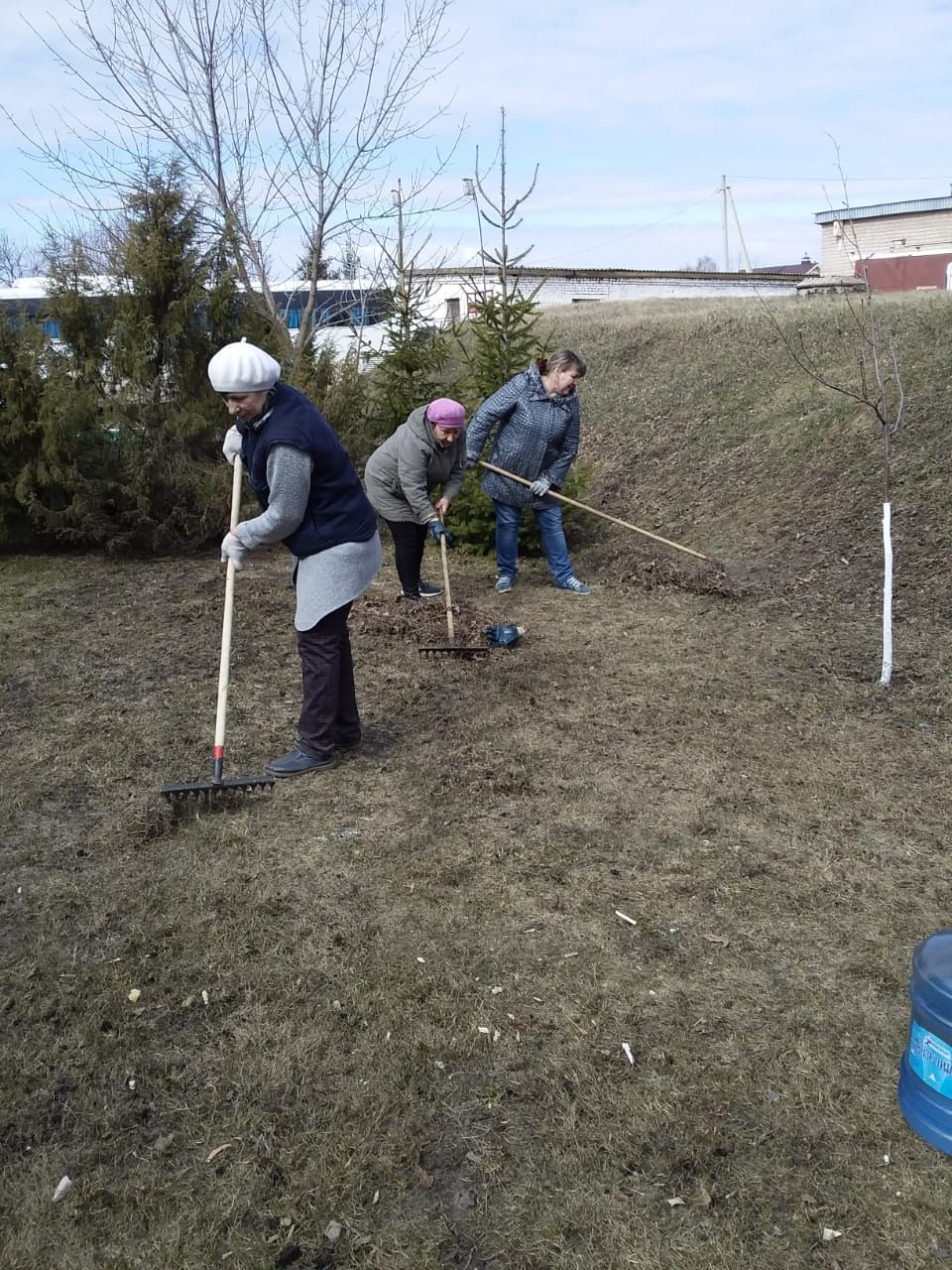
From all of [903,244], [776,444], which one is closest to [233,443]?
[776,444]

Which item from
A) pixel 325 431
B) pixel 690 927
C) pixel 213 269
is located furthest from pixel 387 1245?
pixel 213 269

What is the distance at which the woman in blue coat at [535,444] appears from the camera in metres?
7.02

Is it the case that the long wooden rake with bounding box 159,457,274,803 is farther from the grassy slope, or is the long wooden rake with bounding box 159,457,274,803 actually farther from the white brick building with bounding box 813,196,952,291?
the white brick building with bounding box 813,196,952,291

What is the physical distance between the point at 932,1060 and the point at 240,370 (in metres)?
3.01

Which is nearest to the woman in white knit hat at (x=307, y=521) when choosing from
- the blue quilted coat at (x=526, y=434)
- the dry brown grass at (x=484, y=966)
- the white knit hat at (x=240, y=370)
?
the white knit hat at (x=240, y=370)

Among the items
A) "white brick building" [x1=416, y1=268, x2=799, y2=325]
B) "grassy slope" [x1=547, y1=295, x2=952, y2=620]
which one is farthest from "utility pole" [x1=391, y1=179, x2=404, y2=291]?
"white brick building" [x1=416, y1=268, x2=799, y2=325]

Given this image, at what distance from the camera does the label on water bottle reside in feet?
7.18

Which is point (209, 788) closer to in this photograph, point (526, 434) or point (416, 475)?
point (416, 475)

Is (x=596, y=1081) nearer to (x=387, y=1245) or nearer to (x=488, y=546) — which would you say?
(x=387, y=1245)

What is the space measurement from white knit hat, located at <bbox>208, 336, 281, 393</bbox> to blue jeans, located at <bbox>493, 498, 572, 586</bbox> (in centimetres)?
387

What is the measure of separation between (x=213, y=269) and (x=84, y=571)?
2932 millimetres

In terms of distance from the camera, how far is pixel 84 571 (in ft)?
28.6

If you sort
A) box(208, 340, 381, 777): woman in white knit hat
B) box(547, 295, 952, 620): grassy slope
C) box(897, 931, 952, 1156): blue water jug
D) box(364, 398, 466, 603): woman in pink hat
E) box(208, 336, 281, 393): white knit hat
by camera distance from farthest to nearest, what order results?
1. box(547, 295, 952, 620): grassy slope
2. box(364, 398, 466, 603): woman in pink hat
3. box(208, 340, 381, 777): woman in white knit hat
4. box(208, 336, 281, 393): white knit hat
5. box(897, 931, 952, 1156): blue water jug

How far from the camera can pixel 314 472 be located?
3.97 metres
